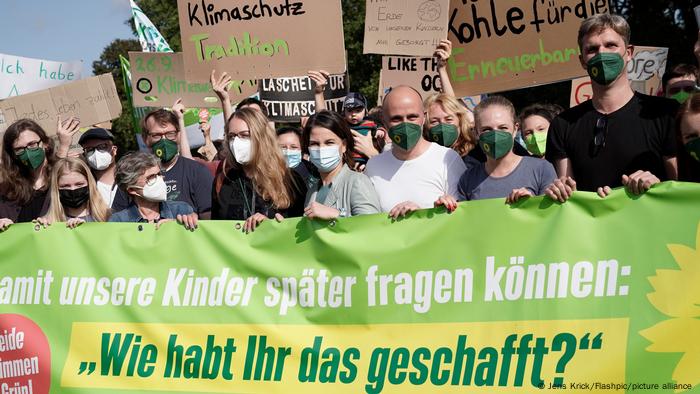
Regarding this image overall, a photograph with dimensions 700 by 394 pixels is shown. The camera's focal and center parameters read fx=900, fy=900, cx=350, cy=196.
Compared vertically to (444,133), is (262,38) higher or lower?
higher

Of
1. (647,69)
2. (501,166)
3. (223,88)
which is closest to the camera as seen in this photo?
(501,166)

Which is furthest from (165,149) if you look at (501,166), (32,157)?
(501,166)

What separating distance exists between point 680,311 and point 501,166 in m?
1.26

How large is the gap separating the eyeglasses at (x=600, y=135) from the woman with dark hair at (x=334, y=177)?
1.23 m

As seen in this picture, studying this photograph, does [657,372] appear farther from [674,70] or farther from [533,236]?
[674,70]

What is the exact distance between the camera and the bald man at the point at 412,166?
5.12 m

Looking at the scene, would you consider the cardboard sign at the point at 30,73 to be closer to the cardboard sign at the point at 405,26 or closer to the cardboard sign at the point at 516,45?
the cardboard sign at the point at 405,26

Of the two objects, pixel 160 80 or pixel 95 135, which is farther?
pixel 160 80

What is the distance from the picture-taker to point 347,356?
4750 mm

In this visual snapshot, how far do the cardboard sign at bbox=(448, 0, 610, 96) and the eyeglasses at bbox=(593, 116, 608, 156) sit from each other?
6.74ft

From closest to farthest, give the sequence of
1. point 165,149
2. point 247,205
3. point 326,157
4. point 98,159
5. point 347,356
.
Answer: point 347,356 < point 326,157 < point 247,205 < point 165,149 < point 98,159

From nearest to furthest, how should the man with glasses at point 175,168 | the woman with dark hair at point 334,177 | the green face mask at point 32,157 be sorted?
the woman with dark hair at point 334,177 < the man with glasses at point 175,168 < the green face mask at point 32,157

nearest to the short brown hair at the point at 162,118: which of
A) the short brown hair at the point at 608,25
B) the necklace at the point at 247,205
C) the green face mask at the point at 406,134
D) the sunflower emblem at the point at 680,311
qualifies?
the necklace at the point at 247,205

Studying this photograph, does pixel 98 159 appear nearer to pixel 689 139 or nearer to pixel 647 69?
pixel 689 139
